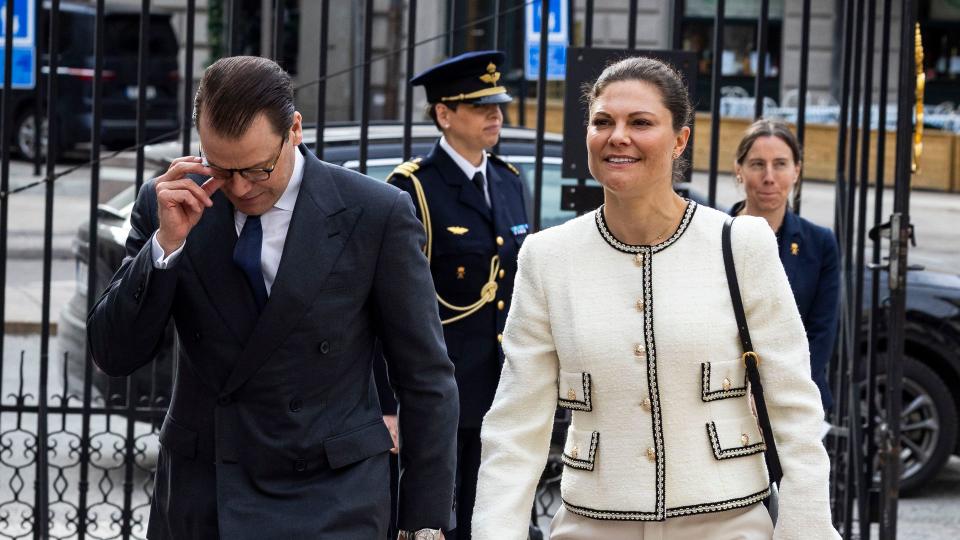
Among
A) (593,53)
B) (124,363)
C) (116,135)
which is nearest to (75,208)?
(116,135)

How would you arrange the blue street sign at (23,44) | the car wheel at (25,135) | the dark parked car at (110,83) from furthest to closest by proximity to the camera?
the car wheel at (25,135)
the dark parked car at (110,83)
the blue street sign at (23,44)

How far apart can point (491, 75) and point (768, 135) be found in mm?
1023

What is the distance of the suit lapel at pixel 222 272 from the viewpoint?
3391 mm

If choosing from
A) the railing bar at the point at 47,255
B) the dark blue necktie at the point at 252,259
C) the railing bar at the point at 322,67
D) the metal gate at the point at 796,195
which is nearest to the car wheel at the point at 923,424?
the metal gate at the point at 796,195

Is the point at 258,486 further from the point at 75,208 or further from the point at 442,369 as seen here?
the point at 75,208

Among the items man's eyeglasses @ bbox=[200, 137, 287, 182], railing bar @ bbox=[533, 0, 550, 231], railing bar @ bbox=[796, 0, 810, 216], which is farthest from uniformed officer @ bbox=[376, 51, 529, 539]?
man's eyeglasses @ bbox=[200, 137, 287, 182]

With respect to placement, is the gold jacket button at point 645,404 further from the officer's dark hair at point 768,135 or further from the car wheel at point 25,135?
the car wheel at point 25,135

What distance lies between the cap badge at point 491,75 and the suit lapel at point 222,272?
2267 mm

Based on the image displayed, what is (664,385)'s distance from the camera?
131 inches

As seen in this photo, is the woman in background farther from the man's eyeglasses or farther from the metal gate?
the man's eyeglasses

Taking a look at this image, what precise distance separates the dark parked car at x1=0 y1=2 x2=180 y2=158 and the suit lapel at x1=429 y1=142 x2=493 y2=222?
1706 centimetres

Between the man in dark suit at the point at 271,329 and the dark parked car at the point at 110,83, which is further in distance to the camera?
the dark parked car at the point at 110,83

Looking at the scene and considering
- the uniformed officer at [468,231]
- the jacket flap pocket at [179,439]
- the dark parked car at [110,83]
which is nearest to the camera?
the jacket flap pocket at [179,439]

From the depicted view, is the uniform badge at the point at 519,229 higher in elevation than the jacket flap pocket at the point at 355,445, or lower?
higher
